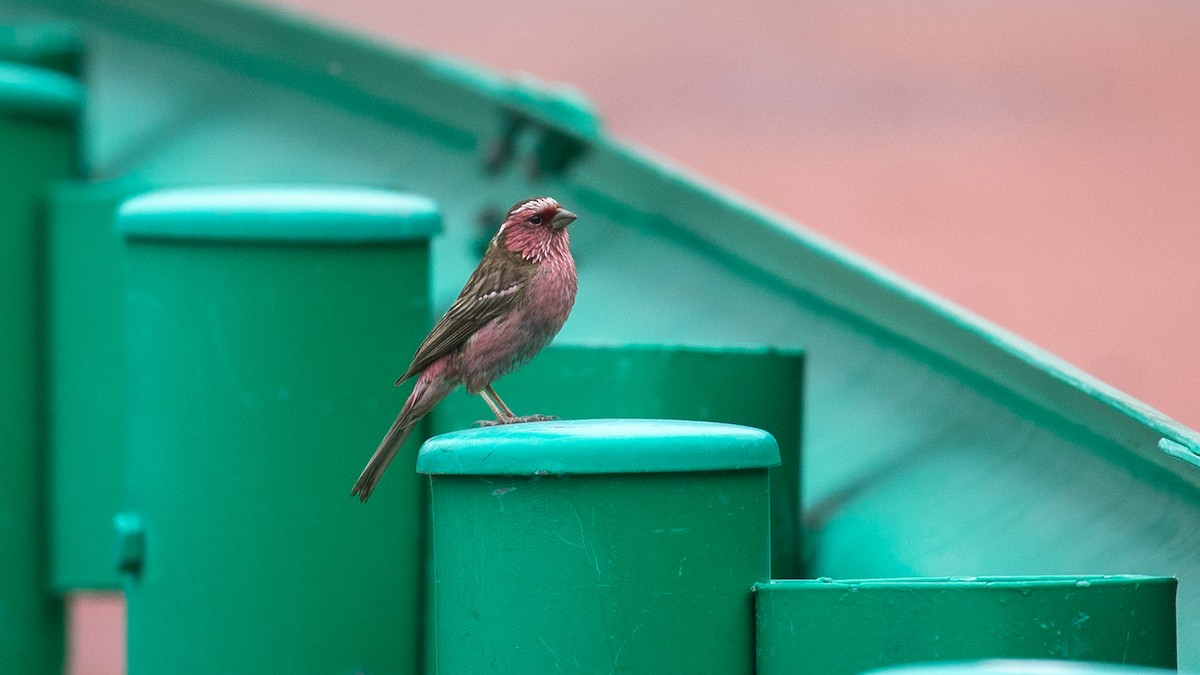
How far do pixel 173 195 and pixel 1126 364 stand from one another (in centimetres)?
946

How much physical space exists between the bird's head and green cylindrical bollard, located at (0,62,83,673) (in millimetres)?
2308

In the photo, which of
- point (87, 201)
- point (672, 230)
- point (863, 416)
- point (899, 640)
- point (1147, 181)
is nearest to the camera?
point (899, 640)

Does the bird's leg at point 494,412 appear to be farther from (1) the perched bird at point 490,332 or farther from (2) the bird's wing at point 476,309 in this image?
(2) the bird's wing at point 476,309

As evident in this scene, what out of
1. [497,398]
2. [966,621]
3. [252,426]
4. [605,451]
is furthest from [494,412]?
[966,621]

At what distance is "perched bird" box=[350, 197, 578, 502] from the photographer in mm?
5117

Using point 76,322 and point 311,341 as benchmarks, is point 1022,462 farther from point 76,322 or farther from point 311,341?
point 76,322

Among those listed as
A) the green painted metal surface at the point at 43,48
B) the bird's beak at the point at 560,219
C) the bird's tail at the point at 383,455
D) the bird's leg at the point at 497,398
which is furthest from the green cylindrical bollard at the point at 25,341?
the bird's beak at the point at 560,219

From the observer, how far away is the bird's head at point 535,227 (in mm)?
5281

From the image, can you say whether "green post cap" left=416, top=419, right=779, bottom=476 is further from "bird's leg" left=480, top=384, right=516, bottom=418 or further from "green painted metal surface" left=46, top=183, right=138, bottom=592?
"green painted metal surface" left=46, top=183, right=138, bottom=592

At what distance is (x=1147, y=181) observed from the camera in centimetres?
1786

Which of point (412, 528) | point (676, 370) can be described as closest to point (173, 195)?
point (412, 528)

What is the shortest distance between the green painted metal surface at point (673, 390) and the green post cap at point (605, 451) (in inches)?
52.7

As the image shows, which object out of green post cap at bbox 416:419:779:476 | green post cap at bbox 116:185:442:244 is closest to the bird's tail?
green post cap at bbox 116:185:442:244

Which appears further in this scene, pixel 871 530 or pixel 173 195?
pixel 871 530
